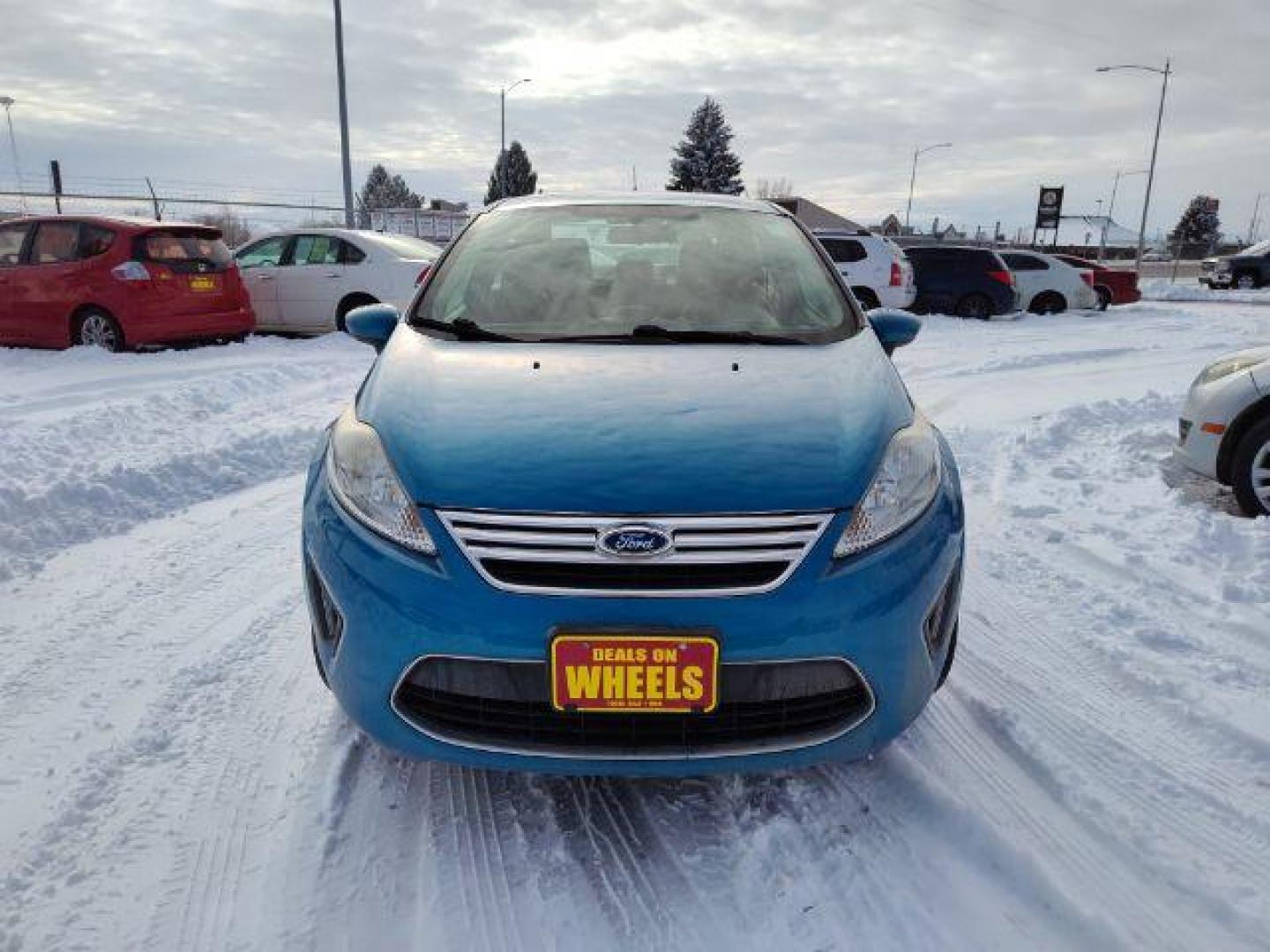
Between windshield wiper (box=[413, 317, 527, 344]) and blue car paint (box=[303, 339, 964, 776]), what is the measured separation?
16.4 inches

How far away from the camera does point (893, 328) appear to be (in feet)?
10.5

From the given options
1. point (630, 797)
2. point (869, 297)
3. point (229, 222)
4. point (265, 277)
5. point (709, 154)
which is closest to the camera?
point (630, 797)

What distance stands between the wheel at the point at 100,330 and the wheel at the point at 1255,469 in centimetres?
913

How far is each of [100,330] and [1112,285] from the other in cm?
1827

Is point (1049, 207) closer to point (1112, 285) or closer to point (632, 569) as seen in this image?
point (1112, 285)

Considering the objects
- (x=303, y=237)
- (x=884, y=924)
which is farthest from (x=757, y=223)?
(x=303, y=237)

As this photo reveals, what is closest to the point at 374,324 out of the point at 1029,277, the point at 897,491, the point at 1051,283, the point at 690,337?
the point at 690,337

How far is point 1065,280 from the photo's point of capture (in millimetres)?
16453

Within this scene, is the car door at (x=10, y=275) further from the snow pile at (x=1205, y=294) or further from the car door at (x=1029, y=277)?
the snow pile at (x=1205, y=294)

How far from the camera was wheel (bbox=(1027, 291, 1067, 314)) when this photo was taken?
651 inches

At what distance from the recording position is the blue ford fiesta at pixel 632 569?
5.96ft

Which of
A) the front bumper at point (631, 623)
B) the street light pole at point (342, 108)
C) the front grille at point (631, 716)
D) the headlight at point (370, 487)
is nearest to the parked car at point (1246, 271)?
the street light pole at point (342, 108)

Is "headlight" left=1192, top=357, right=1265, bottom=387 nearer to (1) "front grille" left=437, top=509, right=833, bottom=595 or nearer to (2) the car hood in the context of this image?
(2) the car hood

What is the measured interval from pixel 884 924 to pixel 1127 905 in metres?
0.55
